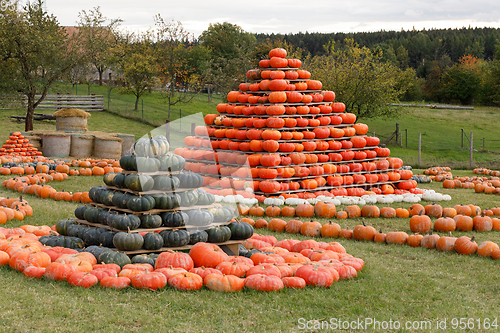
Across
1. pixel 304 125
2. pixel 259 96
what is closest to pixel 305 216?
pixel 304 125

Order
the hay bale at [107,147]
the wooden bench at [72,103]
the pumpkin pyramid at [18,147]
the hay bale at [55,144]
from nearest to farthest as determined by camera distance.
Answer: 1. the pumpkin pyramid at [18,147]
2. the hay bale at [55,144]
3. the hay bale at [107,147]
4. the wooden bench at [72,103]

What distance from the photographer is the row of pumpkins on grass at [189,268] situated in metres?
5.89

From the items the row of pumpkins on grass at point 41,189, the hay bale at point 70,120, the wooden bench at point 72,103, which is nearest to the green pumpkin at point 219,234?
the row of pumpkins on grass at point 41,189

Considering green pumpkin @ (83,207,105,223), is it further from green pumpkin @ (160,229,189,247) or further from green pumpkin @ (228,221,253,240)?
green pumpkin @ (228,221,253,240)

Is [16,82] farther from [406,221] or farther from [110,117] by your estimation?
[406,221]

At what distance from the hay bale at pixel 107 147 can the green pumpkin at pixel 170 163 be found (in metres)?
14.4

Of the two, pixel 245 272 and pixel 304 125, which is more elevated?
pixel 304 125

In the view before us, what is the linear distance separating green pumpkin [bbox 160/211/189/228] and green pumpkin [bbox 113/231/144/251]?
1.64 ft

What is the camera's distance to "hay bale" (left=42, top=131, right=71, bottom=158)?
2088 centimetres

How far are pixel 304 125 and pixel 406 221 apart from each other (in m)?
4.46

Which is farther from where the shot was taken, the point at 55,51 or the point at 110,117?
the point at 110,117

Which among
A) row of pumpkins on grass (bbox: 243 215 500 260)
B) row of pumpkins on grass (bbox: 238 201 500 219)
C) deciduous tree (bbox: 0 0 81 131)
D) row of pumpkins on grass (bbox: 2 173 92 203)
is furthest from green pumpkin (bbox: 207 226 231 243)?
deciduous tree (bbox: 0 0 81 131)

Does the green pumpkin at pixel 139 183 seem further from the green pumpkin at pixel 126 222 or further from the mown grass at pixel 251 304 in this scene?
the mown grass at pixel 251 304

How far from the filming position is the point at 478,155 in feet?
92.1
